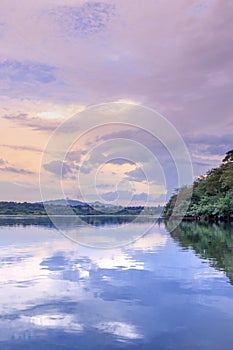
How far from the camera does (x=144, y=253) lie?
16.6m

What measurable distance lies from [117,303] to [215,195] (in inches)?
1900

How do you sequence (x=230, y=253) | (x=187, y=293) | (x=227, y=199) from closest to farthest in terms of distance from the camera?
(x=187, y=293), (x=230, y=253), (x=227, y=199)

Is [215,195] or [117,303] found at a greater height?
[215,195]

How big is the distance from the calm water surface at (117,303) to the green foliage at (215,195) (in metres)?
29.1

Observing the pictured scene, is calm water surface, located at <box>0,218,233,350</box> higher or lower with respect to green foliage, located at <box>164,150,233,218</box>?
lower

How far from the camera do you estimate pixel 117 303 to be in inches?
318

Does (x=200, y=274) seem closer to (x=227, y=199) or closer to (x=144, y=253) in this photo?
(x=144, y=253)

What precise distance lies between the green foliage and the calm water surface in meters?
29.1

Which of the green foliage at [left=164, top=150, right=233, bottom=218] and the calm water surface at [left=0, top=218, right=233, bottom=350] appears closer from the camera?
the calm water surface at [left=0, top=218, right=233, bottom=350]

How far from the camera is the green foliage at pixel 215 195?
43.5m

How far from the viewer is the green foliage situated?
43.5 meters

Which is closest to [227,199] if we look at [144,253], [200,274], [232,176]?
[232,176]

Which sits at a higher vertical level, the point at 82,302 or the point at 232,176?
the point at 232,176

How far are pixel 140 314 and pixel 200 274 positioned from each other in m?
4.12
